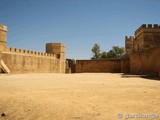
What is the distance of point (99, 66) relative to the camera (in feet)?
90.7

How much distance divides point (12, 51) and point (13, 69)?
2.21m

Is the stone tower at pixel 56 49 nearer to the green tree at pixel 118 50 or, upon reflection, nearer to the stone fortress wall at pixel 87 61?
the stone fortress wall at pixel 87 61

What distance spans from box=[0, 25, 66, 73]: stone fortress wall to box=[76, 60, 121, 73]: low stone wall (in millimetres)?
5271

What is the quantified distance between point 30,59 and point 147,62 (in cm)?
→ 1526

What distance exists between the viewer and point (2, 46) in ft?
69.4

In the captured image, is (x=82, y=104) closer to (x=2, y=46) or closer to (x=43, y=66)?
Result: (x=2, y=46)

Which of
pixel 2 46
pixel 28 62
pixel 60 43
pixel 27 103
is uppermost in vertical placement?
pixel 60 43

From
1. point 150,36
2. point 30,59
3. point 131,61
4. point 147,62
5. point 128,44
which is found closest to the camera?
point 147,62

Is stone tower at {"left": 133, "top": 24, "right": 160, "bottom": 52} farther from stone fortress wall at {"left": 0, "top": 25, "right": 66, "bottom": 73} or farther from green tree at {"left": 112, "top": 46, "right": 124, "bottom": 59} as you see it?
green tree at {"left": 112, "top": 46, "right": 124, "bottom": 59}

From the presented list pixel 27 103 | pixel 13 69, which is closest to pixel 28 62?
pixel 13 69

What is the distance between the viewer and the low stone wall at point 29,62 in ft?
68.0

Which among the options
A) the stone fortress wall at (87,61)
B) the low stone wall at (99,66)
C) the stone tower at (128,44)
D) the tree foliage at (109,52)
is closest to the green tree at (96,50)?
the tree foliage at (109,52)

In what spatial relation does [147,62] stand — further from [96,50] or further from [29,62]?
[96,50]

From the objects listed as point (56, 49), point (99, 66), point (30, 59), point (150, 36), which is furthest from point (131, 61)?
point (56, 49)
